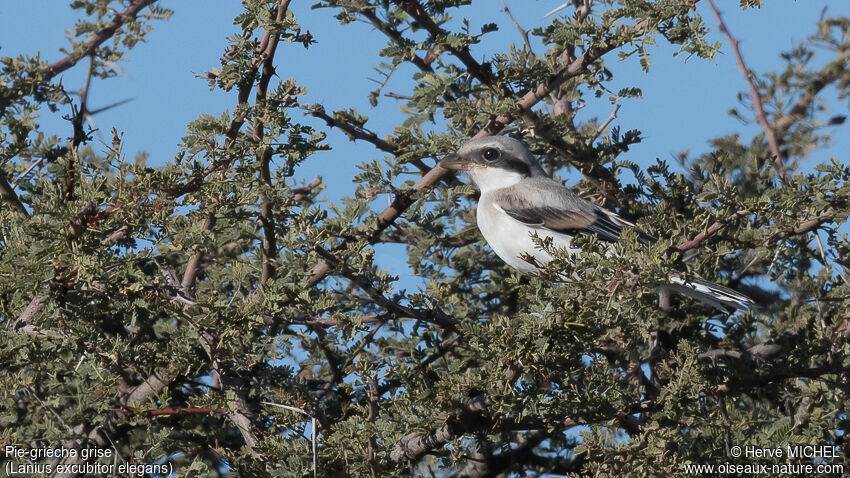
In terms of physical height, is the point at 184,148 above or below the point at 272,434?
above

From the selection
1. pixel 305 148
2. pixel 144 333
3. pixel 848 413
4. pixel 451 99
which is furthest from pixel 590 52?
pixel 144 333

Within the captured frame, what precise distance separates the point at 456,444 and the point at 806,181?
5.92 ft

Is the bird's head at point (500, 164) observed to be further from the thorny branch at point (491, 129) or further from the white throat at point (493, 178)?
the thorny branch at point (491, 129)

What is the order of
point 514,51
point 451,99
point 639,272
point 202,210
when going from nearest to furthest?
point 639,272 → point 202,210 → point 514,51 → point 451,99

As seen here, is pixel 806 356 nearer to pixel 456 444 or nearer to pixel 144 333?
pixel 456 444

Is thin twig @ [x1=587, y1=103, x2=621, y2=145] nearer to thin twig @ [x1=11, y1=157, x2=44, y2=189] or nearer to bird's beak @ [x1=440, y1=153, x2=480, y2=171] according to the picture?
bird's beak @ [x1=440, y1=153, x2=480, y2=171]

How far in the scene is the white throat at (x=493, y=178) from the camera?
228 inches

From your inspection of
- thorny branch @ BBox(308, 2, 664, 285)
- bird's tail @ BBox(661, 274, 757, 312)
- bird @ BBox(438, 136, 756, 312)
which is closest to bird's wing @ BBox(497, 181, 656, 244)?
bird @ BBox(438, 136, 756, 312)

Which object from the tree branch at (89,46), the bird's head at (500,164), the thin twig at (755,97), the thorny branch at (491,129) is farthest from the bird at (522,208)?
the tree branch at (89,46)

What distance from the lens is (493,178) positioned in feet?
19.2

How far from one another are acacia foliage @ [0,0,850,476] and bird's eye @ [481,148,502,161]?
867 millimetres

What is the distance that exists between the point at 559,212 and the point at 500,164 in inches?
22.6

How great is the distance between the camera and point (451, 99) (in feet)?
15.1

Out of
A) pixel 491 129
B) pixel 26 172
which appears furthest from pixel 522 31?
pixel 26 172
